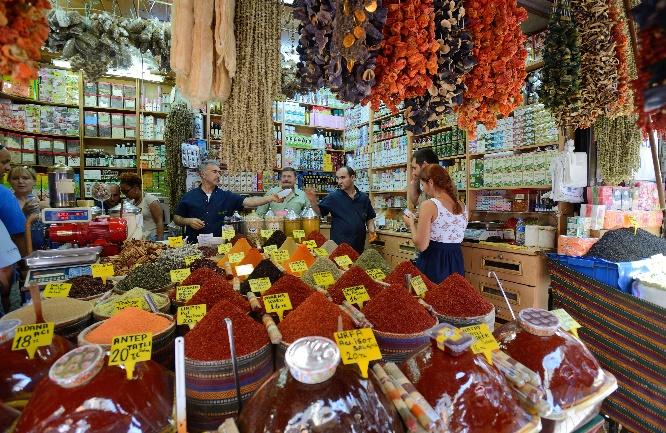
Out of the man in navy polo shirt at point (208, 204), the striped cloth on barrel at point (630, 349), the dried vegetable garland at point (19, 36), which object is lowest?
the striped cloth on barrel at point (630, 349)

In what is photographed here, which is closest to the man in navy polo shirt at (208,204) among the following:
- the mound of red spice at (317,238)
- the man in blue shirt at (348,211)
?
the man in blue shirt at (348,211)

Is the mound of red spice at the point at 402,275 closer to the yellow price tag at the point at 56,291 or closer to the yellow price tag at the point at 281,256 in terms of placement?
the yellow price tag at the point at 281,256

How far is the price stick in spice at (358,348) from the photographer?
2.46ft

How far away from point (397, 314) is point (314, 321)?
251 mm

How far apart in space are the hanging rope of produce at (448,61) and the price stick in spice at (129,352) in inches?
52.4

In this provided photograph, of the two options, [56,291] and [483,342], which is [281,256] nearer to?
[56,291]

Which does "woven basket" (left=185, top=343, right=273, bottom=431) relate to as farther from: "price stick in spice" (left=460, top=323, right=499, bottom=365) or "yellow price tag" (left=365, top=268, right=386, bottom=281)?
"yellow price tag" (left=365, top=268, right=386, bottom=281)

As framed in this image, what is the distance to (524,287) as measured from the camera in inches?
121

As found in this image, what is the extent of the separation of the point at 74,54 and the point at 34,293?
307 cm

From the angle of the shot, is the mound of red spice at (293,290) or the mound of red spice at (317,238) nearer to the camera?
the mound of red spice at (293,290)

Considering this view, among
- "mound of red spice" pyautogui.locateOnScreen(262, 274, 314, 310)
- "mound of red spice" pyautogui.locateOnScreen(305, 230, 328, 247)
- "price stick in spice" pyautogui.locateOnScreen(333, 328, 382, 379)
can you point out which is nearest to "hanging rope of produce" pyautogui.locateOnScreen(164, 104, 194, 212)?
"mound of red spice" pyautogui.locateOnScreen(305, 230, 328, 247)

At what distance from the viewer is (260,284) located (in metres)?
1.49

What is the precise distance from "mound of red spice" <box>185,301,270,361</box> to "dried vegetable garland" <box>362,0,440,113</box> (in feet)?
3.16

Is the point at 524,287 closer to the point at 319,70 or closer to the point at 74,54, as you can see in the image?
the point at 319,70
